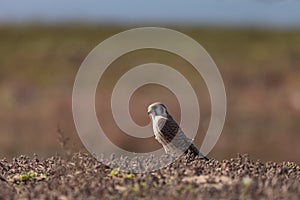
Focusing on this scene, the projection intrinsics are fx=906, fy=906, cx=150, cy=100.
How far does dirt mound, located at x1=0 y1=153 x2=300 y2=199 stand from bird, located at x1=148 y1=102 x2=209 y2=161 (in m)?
1.40

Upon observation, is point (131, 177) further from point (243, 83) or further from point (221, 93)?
point (243, 83)

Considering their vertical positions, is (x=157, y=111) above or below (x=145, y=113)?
below

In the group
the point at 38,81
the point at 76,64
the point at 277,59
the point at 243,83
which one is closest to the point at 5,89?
the point at 38,81

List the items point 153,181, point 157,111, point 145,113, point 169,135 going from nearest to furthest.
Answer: point 153,181, point 169,135, point 157,111, point 145,113

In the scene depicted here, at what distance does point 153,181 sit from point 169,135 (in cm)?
333

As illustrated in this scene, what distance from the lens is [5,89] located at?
3831 cm

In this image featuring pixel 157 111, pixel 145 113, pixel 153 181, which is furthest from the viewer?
pixel 145 113

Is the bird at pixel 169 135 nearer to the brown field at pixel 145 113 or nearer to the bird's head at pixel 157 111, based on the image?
the bird's head at pixel 157 111

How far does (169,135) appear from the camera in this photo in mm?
12078

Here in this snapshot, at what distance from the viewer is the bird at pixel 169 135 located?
11.8 meters

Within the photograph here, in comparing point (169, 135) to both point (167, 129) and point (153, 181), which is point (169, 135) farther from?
point (153, 181)

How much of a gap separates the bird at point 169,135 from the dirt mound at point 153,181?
1400 millimetres

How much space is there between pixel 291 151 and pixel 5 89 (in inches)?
617

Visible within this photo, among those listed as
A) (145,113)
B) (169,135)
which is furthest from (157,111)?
(145,113)
